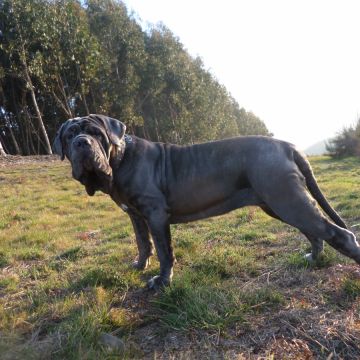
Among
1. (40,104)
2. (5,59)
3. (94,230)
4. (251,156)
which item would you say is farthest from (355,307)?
(40,104)

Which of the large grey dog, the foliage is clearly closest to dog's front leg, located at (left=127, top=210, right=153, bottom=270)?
the large grey dog

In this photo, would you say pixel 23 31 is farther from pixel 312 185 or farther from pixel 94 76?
pixel 312 185

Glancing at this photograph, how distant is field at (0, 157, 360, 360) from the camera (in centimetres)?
268

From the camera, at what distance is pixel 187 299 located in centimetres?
326

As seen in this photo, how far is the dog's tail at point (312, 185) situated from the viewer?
3693mm

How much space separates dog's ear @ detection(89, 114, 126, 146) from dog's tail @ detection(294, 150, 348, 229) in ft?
5.69

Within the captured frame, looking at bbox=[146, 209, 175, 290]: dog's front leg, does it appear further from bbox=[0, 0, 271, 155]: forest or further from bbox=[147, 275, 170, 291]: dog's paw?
bbox=[0, 0, 271, 155]: forest

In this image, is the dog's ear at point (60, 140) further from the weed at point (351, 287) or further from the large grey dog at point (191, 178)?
the weed at point (351, 287)

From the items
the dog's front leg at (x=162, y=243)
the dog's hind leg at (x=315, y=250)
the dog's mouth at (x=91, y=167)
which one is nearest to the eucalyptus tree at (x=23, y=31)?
the dog's mouth at (x=91, y=167)

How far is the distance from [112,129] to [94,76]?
23.9m

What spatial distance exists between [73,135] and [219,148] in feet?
4.77

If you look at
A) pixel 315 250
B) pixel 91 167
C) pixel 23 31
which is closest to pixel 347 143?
pixel 23 31

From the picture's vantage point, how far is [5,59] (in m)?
22.6

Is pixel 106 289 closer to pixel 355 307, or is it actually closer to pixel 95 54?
pixel 355 307
